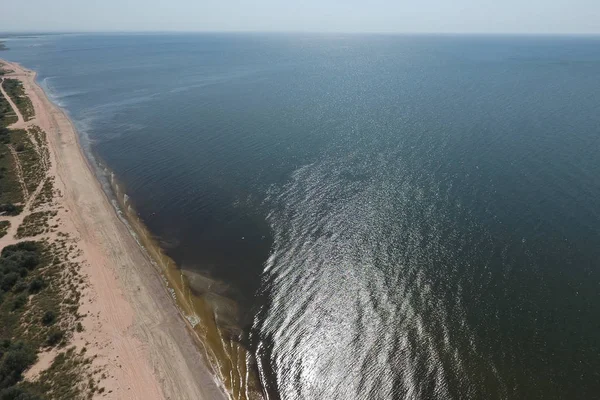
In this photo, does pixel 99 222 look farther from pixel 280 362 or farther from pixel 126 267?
pixel 280 362

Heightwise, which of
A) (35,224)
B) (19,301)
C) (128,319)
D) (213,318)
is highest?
→ (19,301)

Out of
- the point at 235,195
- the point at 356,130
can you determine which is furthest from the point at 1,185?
the point at 356,130

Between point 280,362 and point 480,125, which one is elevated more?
point 480,125

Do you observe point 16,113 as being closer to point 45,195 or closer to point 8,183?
point 8,183

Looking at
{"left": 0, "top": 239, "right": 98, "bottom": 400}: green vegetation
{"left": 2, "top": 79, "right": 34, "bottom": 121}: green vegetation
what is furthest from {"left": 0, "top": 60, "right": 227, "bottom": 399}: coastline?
{"left": 2, "top": 79, "right": 34, "bottom": 121}: green vegetation

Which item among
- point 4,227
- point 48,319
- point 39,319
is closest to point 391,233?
point 48,319

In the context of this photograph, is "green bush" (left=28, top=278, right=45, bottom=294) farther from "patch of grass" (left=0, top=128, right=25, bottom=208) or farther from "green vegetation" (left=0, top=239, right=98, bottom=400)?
"patch of grass" (left=0, top=128, right=25, bottom=208)
